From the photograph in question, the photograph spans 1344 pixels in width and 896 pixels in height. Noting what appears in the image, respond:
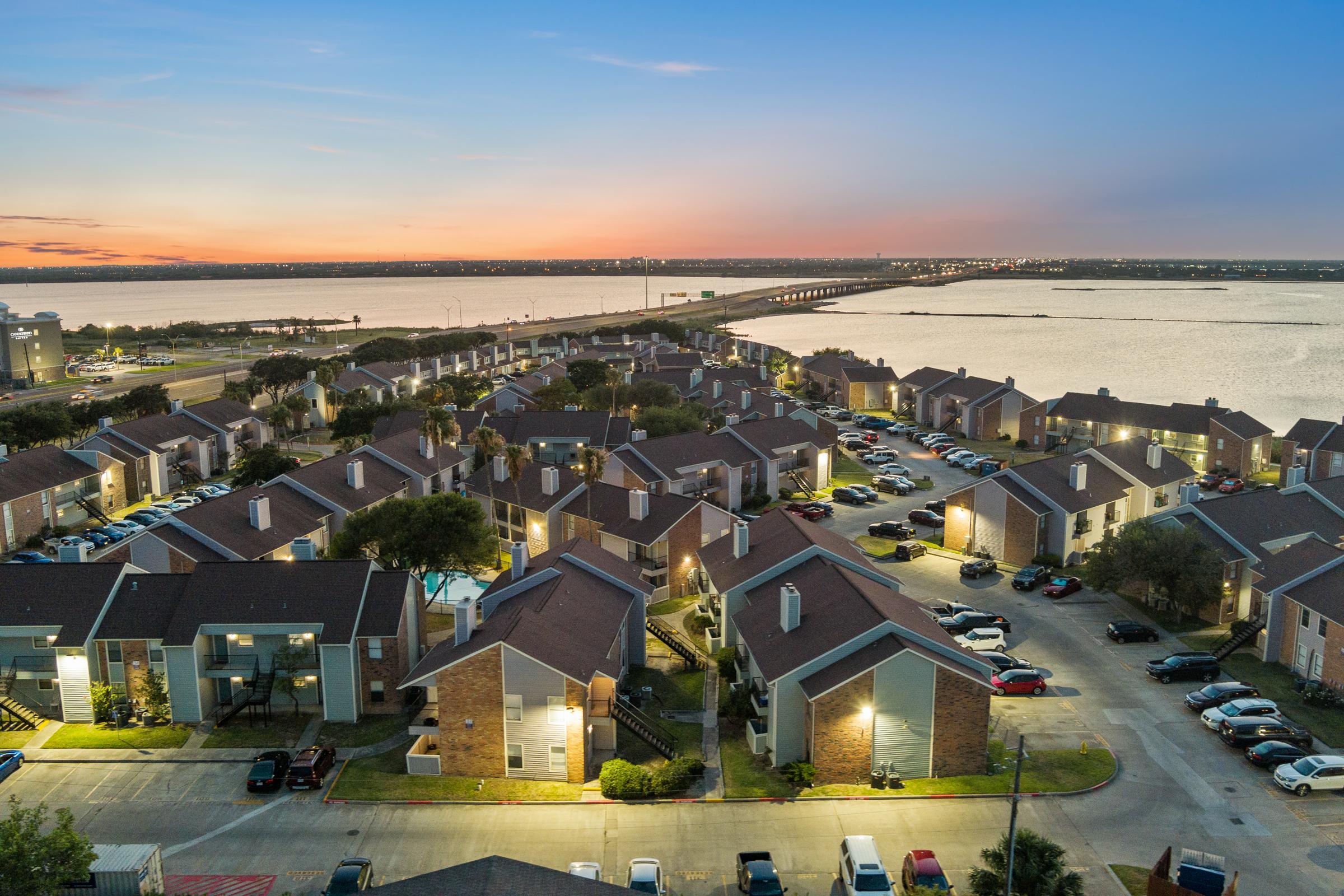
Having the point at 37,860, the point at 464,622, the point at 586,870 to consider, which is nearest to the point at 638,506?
the point at 464,622

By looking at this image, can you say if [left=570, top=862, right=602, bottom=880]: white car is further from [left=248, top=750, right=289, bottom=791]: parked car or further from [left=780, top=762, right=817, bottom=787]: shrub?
[left=248, top=750, right=289, bottom=791]: parked car

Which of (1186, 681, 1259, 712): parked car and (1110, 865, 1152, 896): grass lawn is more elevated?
(1186, 681, 1259, 712): parked car

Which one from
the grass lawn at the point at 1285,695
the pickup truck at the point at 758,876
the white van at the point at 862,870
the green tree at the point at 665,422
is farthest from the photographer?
the green tree at the point at 665,422

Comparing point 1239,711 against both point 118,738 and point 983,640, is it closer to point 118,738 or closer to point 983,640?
point 983,640

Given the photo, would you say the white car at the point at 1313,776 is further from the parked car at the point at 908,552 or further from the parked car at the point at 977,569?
the parked car at the point at 908,552

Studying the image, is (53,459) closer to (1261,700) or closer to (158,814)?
(158,814)

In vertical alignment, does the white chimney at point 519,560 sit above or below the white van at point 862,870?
above

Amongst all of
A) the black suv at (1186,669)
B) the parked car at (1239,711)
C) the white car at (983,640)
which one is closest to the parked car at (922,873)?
the parked car at (1239,711)

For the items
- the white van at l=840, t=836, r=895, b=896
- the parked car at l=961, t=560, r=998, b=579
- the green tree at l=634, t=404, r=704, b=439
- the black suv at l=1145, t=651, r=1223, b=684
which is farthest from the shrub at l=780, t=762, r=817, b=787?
the green tree at l=634, t=404, r=704, b=439
